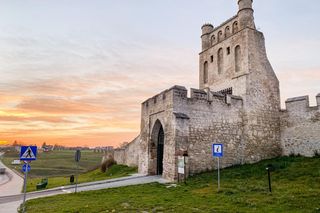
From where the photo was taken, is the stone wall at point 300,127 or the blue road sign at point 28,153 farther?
the stone wall at point 300,127

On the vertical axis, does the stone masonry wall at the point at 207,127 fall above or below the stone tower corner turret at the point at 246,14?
below

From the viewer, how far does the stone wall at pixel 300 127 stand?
55.7ft

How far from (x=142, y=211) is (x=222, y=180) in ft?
20.3

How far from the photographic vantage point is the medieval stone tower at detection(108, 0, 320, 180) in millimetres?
15570

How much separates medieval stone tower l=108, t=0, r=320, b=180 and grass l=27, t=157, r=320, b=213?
103 inches

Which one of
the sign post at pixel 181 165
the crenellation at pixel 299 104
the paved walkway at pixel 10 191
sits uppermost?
the crenellation at pixel 299 104

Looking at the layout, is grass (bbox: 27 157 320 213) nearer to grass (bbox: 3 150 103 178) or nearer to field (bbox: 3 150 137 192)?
field (bbox: 3 150 137 192)

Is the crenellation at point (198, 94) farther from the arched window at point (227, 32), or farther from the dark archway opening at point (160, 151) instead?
the arched window at point (227, 32)

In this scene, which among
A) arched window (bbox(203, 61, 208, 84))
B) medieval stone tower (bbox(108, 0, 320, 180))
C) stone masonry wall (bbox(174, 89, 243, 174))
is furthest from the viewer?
arched window (bbox(203, 61, 208, 84))

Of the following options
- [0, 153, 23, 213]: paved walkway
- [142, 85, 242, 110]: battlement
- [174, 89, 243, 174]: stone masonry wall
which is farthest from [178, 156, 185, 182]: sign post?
[0, 153, 23, 213]: paved walkway

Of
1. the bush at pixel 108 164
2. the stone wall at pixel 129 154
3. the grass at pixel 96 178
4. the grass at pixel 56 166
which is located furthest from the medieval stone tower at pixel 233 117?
the grass at pixel 56 166

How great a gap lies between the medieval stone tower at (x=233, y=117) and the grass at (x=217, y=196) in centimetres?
261

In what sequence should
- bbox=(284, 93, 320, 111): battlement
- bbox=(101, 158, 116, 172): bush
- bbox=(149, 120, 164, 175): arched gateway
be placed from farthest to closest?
1. bbox=(101, 158, 116, 172): bush
2. bbox=(149, 120, 164, 175): arched gateway
3. bbox=(284, 93, 320, 111): battlement

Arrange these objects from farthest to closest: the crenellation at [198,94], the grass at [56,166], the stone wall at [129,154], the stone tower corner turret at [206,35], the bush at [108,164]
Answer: the grass at [56,166], the bush at [108,164], the stone wall at [129,154], the stone tower corner turret at [206,35], the crenellation at [198,94]
